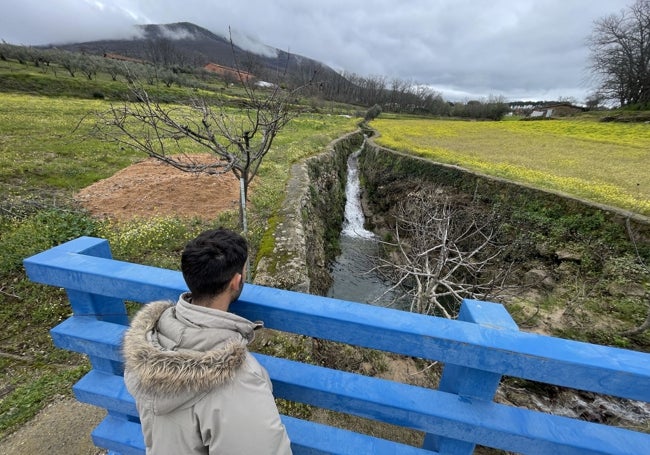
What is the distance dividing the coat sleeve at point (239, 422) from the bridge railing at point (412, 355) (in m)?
0.28

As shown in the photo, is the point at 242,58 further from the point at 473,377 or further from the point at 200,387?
the point at 473,377

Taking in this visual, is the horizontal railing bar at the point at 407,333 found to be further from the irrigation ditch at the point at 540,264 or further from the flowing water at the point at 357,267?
the flowing water at the point at 357,267

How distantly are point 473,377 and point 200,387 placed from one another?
3.44 ft

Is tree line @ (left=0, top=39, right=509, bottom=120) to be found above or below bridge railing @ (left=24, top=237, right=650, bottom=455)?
above

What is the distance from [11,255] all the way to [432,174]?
12575 millimetres

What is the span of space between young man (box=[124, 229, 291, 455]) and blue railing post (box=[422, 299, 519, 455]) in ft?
2.52

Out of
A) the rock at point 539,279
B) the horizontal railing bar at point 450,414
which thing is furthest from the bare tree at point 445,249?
the horizontal railing bar at point 450,414

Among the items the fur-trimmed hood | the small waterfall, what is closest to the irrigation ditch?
the small waterfall

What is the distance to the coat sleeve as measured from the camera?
105 cm

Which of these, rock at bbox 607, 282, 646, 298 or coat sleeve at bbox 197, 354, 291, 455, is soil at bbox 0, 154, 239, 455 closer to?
coat sleeve at bbox 197, 354, 291, 455

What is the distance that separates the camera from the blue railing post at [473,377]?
120 centimetres

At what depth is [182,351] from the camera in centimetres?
108

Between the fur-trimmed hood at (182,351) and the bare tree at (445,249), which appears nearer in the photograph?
the fur-trimmed hood at (182,351)

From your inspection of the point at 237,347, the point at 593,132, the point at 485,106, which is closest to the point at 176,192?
the point at 237,347
